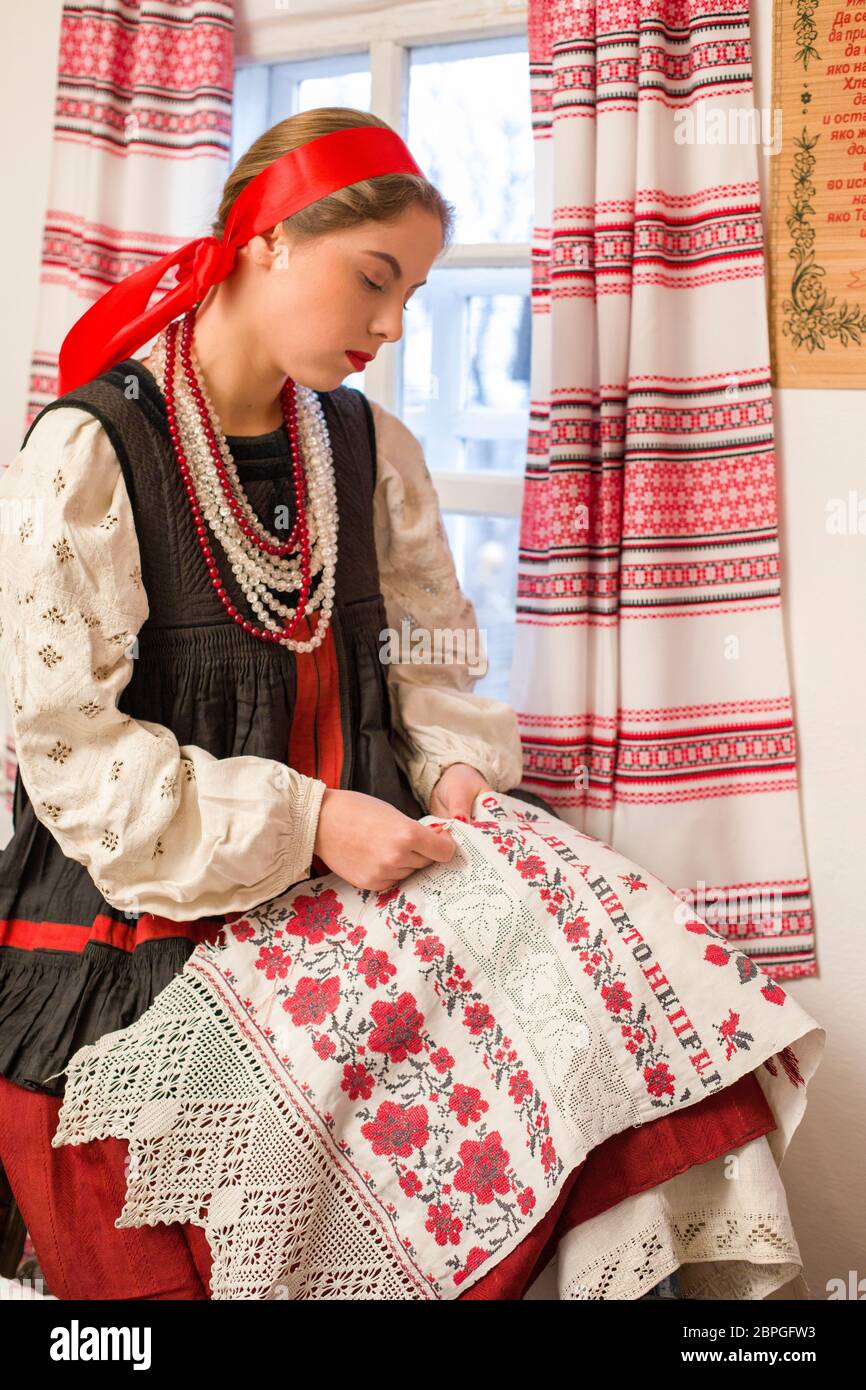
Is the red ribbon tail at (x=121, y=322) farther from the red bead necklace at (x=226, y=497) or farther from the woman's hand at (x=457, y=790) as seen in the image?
the woman's hand at (x=457, y=790)

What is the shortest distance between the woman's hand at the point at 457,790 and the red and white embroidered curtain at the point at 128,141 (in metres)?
0.73

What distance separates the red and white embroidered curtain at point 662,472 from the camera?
1.49 metres

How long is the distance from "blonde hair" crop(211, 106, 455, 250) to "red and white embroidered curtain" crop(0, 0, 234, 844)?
505 mm

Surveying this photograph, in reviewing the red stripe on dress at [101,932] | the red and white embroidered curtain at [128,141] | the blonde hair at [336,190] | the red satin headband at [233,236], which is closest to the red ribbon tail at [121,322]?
the red satin headband at [233,236]

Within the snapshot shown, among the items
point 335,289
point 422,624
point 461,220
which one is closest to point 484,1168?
point 422,624

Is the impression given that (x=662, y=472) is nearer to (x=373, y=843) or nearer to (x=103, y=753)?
(x=373, y=843)

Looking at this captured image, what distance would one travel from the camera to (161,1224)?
3.51ft

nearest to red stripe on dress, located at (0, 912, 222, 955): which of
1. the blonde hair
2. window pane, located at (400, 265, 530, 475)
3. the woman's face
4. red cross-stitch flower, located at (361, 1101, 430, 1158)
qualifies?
red cross-stitch flower, located at (361, 1101, 430, 1158)

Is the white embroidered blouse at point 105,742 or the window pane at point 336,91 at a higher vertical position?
the window pane at point 336,91

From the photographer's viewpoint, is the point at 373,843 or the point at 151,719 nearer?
Result: the point at 373,843

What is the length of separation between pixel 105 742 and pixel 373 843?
275mm

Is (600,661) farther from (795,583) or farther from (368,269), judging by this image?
(368,269)

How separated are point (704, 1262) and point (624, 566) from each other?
2.66ft

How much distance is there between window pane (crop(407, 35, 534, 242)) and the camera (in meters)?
1.82
